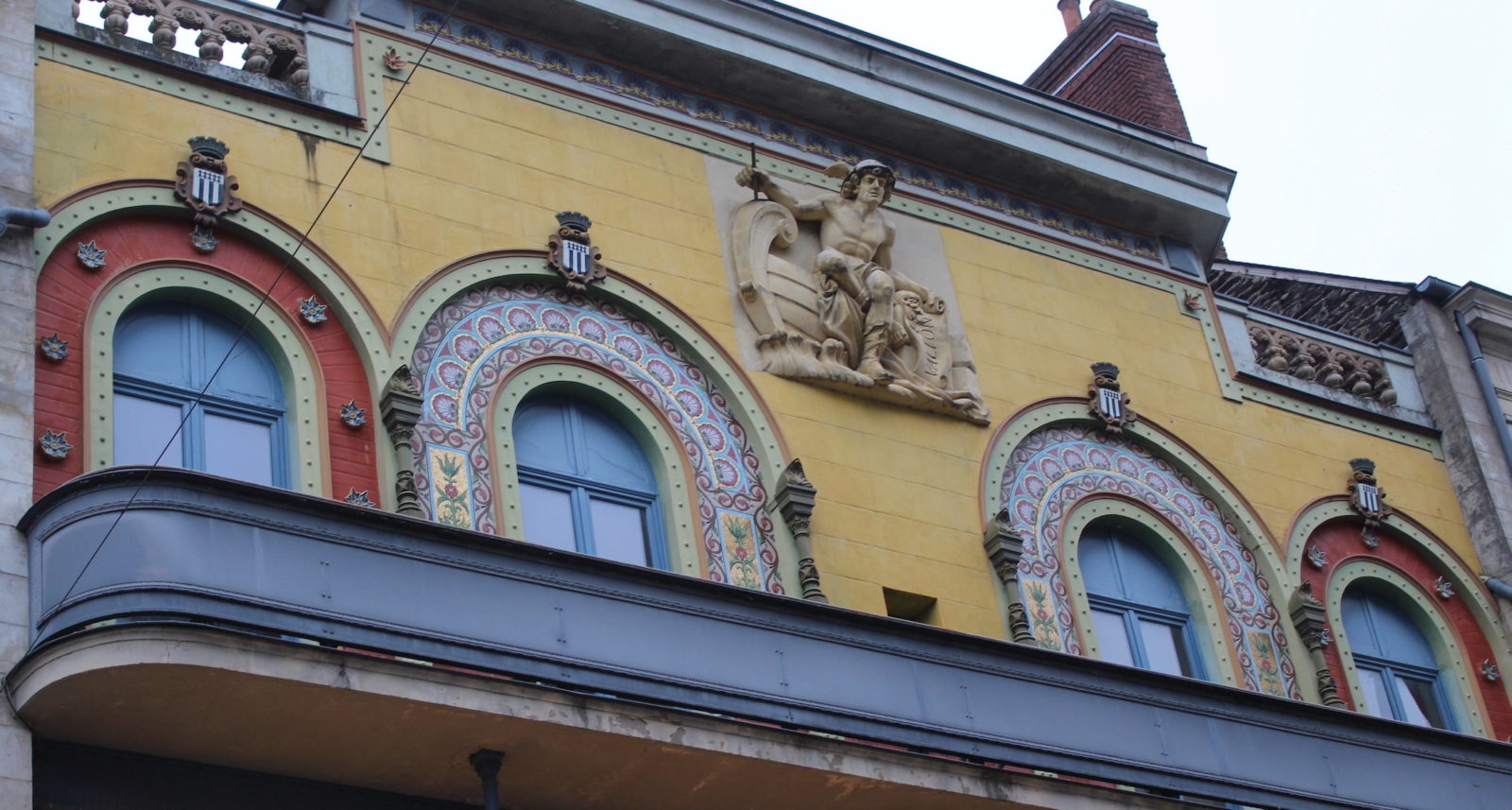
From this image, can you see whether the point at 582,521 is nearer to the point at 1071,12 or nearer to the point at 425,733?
the point at 425,733

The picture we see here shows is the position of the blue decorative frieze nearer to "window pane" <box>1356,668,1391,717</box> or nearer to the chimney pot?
"window pane" <box>1356,668,1391,717</box>

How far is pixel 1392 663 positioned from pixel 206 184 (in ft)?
35.9

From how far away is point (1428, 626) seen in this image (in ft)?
69.1

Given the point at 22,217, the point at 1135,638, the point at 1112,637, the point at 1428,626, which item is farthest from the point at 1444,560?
the point at 22,217

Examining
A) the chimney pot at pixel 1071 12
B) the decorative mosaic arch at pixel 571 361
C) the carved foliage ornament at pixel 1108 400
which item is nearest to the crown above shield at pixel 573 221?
the decorative mosaic arch at pixel 571 361

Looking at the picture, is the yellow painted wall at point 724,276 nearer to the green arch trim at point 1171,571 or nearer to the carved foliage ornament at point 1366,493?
the carved foliage ornament at point 1366,493

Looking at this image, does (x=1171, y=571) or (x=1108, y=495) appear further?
(x=1171, y=571)

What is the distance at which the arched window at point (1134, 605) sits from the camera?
19.2 metres

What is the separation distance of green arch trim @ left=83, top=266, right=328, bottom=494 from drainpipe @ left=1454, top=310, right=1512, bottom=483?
11902mm

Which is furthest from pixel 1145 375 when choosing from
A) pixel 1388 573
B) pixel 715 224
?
pixel 715 224

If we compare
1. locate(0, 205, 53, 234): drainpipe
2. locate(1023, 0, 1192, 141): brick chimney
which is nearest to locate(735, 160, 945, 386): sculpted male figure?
locate(0, 205, 53, 234): drainpipe

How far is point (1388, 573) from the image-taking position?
69.1ft

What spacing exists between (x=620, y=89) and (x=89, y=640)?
834 centimetres

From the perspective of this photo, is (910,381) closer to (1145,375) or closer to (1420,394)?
(1145,375)
